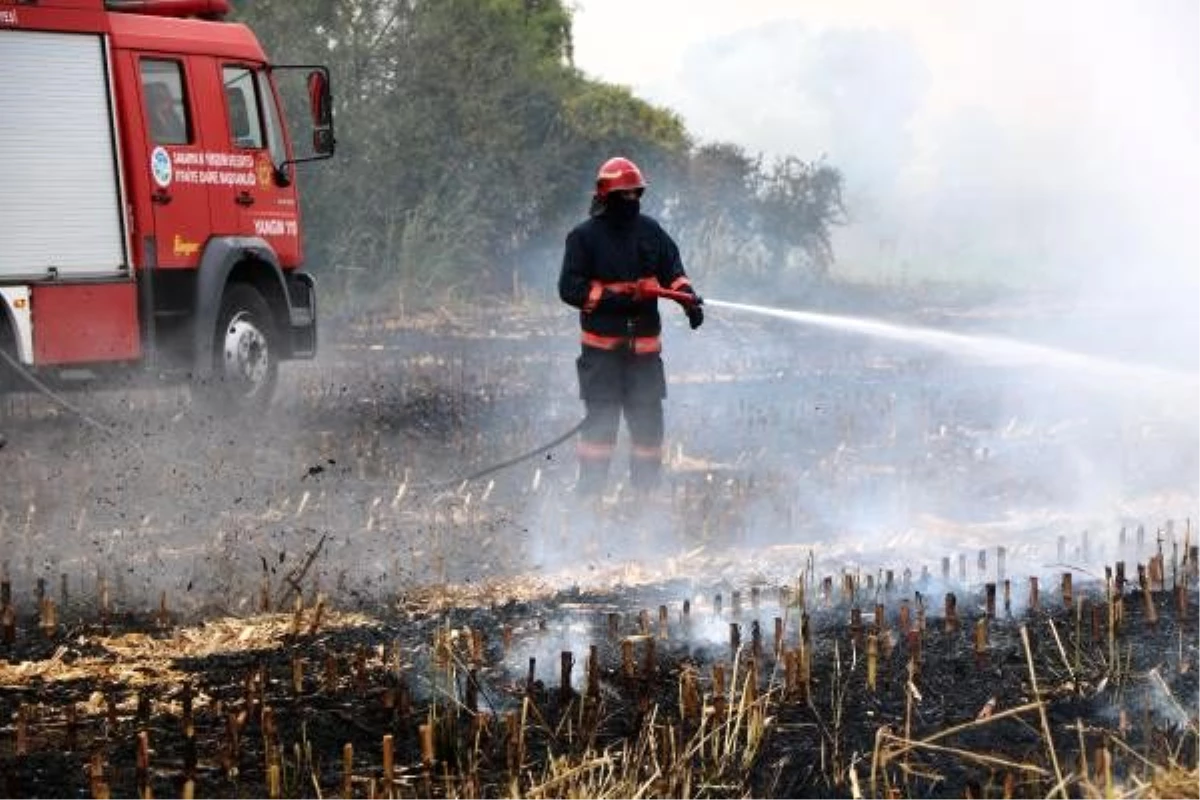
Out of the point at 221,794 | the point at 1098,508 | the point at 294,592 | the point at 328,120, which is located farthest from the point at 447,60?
the point at 221,794

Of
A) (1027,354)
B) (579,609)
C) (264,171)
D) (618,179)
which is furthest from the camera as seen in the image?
(1027,354)

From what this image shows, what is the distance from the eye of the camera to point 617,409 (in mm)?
9562

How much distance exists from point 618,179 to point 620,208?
164mm

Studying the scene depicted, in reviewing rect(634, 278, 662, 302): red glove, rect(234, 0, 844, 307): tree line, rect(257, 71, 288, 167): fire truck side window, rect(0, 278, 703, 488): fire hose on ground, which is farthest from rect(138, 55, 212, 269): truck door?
rect(234, 0, 844, 307): tree line

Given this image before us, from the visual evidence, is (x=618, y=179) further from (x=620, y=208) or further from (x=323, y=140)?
(x=323, y=140)

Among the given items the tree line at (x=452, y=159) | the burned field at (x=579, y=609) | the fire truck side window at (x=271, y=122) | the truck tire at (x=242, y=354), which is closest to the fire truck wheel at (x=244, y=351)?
the truck tire at (x=242, y=354)

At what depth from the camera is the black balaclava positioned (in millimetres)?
9422

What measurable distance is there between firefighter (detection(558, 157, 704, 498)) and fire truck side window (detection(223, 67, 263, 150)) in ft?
11.0

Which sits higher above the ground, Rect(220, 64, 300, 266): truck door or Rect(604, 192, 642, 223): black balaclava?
Rect(220, 64, 300, 266): truck door

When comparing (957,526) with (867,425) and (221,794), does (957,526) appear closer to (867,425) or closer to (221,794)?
(867,425)

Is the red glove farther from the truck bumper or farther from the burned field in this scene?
the truck bumper

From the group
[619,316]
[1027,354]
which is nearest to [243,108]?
[619,316]

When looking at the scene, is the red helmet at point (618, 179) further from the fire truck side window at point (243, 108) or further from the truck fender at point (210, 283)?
the fire truck side window at point (243, 108)

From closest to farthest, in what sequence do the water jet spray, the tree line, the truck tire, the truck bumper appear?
the truck tire
the truck bumper
the water jet spray
the tree line
